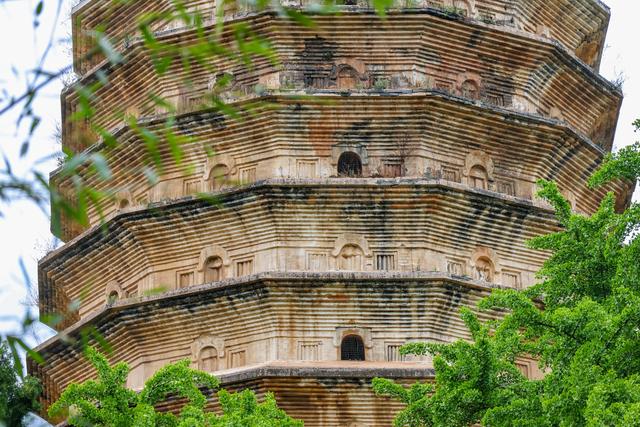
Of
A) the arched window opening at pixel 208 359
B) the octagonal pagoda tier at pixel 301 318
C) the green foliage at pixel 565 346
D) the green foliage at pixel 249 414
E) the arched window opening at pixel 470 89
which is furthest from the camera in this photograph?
the arched window opening at pixel 470 89

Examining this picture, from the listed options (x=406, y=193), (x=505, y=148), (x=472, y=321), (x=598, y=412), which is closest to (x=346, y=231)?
(x=406, y=193)

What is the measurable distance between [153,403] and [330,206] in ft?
10.0

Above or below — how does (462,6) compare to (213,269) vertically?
above

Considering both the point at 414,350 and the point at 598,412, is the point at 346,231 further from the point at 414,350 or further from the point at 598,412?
the point at 598,412

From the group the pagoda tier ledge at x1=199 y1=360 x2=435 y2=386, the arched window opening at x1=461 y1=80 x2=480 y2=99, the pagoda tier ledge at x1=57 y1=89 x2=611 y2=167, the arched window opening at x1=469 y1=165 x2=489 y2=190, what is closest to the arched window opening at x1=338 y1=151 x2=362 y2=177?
the pagoda tier ledge at x1=57 y1=89 x2=611 y2=167

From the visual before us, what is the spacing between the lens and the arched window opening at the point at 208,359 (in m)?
12.9

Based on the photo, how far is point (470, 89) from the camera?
46.8ft

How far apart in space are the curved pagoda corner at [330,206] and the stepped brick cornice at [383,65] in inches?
0.8

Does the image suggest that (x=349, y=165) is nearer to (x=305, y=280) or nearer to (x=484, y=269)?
(x=305, y=280)

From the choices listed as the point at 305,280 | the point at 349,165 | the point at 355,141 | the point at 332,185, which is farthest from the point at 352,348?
the point at 355,141

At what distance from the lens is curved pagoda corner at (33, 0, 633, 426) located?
12.7 metres

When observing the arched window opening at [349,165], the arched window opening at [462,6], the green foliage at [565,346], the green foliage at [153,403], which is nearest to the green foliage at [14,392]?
the green foliage at [153,403]

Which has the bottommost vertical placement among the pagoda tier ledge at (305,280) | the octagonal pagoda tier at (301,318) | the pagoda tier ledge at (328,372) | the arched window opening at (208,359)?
the pagoda tier ledge at (328,372)

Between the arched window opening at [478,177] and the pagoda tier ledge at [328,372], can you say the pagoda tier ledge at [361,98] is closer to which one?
the arched window opening at [478,177]
